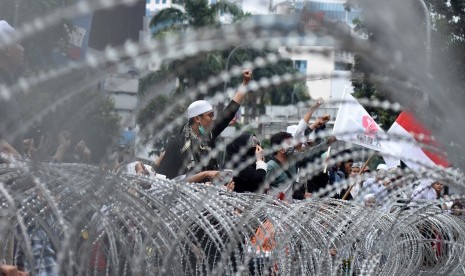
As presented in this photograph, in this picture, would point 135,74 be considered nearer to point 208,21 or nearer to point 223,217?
point 223,217

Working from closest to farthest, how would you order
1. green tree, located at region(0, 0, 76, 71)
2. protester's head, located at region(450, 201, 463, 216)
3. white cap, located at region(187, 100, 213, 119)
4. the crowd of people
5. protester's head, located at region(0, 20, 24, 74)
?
the crowd of people, protester's head, located at region(0, 20, 24, 74), protester's head, located at region(450, 201, 463, 216), white cap, located at region(187, 100, 213, 119), green tree, located at region(0, 0, 76, 71)

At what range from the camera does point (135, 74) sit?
3.70 meters

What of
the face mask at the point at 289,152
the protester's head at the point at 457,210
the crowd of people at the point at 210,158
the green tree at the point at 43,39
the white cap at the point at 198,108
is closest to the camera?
the crowd of people at the point at 210,158

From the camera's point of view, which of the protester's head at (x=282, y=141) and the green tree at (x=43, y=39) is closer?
the protester's head at (x=282, y=141)

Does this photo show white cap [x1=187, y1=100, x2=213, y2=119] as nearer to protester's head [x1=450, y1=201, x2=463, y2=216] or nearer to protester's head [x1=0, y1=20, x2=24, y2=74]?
protester's head [x1=450, y1=201, x2=463, y2=216]

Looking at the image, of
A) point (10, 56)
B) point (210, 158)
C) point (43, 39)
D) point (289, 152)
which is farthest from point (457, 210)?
point (43, 39)

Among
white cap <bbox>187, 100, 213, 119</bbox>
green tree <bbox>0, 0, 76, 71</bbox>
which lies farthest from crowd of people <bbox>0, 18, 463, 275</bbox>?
green tree <bbox>0, 0, 76, 71</bbox>

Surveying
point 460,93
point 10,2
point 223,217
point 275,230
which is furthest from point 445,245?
point 10,2

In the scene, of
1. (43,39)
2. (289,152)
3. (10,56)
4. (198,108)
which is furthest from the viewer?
(43,39)

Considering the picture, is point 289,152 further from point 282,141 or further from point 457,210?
point 457,210

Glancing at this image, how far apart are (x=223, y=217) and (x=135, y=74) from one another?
2403mm

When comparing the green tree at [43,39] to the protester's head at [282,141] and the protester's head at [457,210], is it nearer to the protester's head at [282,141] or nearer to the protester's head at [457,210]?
the protester's head at [282,141]

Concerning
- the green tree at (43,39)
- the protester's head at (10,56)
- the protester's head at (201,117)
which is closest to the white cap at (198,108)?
the protester's head at (201,117)

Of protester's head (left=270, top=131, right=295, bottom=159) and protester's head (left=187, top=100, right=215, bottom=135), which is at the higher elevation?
protester's head (left=187, top=100, right=215, bottom=135)
